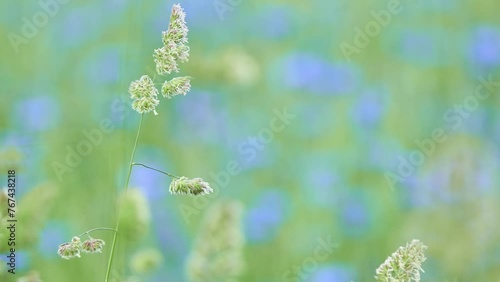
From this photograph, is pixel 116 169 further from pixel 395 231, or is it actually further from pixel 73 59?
pixel 395 231

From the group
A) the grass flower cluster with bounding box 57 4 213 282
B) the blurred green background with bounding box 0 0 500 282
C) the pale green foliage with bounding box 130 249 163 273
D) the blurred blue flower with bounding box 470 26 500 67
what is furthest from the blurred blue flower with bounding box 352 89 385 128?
the pale green foliage with bounding box 130 249 163 273

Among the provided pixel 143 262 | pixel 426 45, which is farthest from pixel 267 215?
pixel 426 45

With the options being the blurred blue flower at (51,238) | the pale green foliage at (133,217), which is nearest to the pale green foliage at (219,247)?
the pale green foliage at (133,217)

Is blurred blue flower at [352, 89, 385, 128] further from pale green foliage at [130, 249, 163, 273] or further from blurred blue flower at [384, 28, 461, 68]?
pale green foliage at [130, 249, 163, 273]

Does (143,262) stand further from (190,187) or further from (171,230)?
(190,187)

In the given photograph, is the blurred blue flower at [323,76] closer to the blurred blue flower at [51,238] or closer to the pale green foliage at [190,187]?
the pale green foliage at [190,187]
